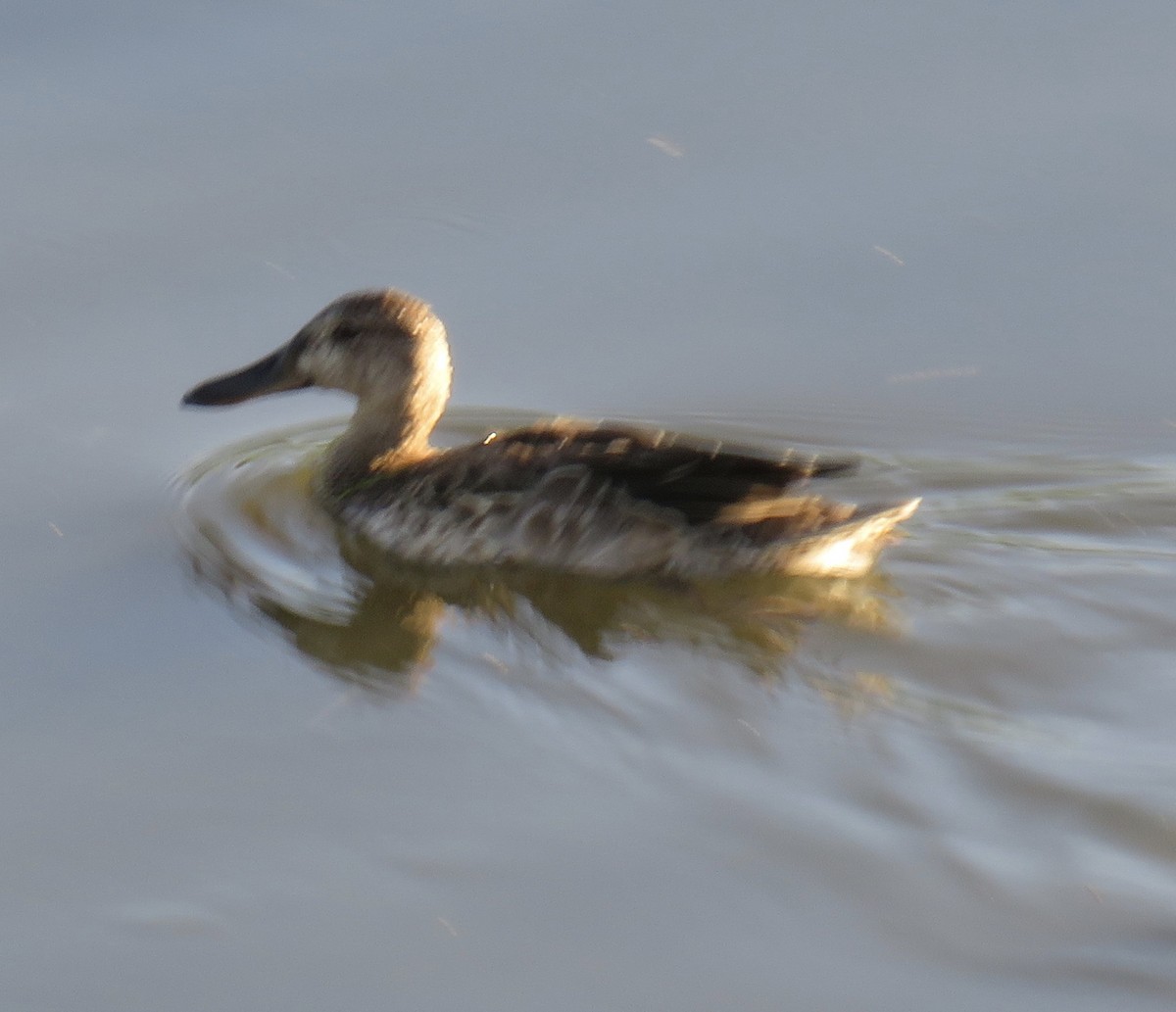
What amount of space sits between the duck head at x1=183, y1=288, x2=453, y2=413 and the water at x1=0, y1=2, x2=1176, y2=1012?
354 mm

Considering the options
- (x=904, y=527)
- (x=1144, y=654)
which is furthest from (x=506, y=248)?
(x=1144, y=654)

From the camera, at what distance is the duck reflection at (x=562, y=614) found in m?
6.38

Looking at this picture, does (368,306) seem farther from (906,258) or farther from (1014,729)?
(1014,729)

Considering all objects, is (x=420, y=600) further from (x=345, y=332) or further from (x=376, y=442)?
(x=345, y=332)

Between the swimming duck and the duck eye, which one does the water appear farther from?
the duck eye

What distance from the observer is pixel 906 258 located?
8.34m

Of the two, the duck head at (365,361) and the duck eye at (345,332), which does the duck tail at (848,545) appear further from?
the duck eye at (345,332)

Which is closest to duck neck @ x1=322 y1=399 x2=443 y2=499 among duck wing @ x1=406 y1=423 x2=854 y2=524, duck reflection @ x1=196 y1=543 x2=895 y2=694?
duck reflection @ x1=196 y1=543 x2=895 y2=694

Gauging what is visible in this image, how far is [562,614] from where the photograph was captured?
22.0 ft

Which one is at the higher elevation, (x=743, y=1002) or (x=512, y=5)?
(x=512, y=5)

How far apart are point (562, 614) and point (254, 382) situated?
1.62 m

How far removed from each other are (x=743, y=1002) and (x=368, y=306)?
3587 mm

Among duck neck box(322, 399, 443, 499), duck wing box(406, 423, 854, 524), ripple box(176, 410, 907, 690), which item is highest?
duck wing box(406, 423, 854, 524)

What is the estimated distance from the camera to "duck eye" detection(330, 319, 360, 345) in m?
7.45
